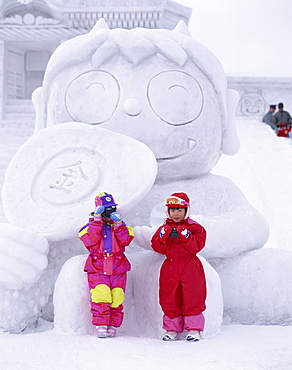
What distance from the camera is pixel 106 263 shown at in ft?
7.09

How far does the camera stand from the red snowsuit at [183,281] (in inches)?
83.2

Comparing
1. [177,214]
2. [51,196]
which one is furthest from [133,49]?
[177,214]

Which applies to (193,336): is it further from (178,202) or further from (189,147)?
(189,147)

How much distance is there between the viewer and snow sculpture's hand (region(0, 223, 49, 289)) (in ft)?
7.15

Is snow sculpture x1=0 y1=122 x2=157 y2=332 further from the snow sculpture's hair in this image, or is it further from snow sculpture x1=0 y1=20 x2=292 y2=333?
the snow sculpture's hair

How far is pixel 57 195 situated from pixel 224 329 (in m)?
1.07

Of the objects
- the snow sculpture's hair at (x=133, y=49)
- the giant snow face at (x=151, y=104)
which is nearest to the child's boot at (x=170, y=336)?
the giant snow face at (x=151, y=104)

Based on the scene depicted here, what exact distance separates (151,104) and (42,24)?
811cm

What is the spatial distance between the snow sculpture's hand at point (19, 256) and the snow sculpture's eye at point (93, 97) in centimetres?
83

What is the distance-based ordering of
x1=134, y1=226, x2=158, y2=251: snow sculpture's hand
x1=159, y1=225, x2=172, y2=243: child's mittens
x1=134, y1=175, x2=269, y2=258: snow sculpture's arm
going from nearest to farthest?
x1=159, y1=225, x2=172, y2=243: child's mittens, x1=134, y1=226, x2=158, y2=251: snow sculpture's hand, x1=134, y1=175, x2=269, y2=258: snow sculpture's arm

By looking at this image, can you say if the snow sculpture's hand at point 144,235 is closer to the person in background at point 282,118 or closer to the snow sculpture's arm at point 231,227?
the snow sculpture's arm at point 231,227

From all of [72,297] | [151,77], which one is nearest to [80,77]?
[151,77]

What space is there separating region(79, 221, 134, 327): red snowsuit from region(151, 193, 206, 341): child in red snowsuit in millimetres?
172

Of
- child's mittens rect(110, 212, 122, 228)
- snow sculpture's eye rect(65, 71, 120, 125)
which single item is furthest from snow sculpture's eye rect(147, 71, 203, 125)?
child's mittens rect(110, 212, 122, 228)
